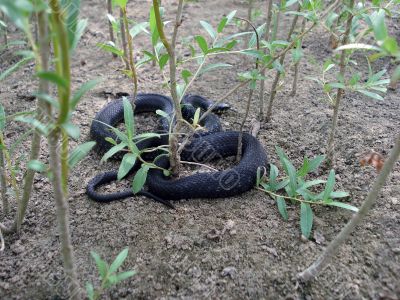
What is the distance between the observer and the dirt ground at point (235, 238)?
2127mm

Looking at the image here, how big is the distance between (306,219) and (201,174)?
35.5 inches

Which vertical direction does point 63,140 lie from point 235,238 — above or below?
above

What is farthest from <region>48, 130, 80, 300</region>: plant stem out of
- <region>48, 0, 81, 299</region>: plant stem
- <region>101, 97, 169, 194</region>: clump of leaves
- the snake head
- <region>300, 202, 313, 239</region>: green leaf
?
the snake head

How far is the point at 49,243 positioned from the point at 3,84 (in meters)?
2.57

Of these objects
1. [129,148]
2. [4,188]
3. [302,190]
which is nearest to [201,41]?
[129,148]

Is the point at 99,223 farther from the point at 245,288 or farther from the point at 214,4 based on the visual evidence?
the point at 214,4

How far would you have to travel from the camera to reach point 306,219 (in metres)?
2.40

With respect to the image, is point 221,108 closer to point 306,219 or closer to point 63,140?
point 306,219

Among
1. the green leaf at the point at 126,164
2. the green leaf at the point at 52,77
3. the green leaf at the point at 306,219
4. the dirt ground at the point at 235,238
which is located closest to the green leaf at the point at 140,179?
the green leaf at the point at 126,164

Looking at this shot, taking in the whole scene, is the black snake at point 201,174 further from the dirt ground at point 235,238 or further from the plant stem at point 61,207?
the plant stem at point 61,207

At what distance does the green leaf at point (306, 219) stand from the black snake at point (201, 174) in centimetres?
55

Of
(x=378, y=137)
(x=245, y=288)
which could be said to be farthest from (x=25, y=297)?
(x=378, y=137)

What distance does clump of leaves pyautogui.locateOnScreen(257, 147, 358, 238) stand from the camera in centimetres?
239

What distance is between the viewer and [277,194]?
283 centimetres
